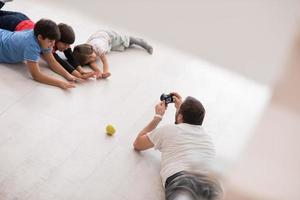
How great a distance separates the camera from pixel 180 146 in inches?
54.9

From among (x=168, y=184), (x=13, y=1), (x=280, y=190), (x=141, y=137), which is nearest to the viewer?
(x=280, y=190)

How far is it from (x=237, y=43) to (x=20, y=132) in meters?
0.87

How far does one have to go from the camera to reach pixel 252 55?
157 centimetres

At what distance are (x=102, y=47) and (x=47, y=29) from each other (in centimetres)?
34

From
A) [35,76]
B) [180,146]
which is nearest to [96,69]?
[35,76]

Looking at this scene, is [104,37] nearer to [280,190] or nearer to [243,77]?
[243,77]

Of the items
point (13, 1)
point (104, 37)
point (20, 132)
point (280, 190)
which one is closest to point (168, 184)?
point (20, 132)

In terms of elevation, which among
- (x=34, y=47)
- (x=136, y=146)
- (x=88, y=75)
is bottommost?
(x=136, y=146)

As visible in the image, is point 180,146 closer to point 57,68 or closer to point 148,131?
point 148,131

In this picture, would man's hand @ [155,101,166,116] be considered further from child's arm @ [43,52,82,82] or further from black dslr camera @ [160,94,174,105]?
child's arm @ [43,52,82,82]

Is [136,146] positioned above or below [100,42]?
below

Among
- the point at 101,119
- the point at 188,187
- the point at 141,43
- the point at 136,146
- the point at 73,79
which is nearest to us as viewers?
the point at 188,187

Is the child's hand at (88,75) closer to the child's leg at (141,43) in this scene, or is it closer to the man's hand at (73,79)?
the man's hand at (73,79)

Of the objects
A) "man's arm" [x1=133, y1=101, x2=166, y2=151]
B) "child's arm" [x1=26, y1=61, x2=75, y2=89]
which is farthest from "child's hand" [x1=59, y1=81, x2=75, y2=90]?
"man's arm" [x1=133, y1=101, x2=166, y2=151]
